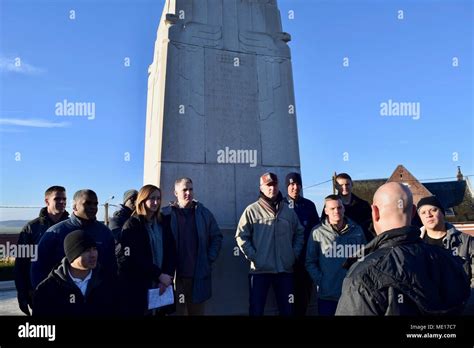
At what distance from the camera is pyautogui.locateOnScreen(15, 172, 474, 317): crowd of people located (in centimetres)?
336

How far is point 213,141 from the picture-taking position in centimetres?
620

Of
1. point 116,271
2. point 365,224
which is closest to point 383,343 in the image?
point 365,224

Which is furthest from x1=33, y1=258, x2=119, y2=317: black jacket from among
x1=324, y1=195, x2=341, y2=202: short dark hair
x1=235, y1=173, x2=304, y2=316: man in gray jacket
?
x1=324, y1=195, x2=341, y2=202: short dark hair

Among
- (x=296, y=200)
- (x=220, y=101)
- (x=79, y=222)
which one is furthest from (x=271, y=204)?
(x=79, y=222)

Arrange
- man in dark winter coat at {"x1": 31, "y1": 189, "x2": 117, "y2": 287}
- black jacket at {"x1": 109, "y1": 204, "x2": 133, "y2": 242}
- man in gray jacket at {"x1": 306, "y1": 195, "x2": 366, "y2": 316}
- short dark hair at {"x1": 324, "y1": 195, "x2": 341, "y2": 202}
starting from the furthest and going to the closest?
black jacket at {"x1": 109, "y1": 204, "x2": 133, "y2": 242} < short dark hair at {"x1": 324, "y1": 195, "x2": 341, "y2": 202} < man in gray jacket at {"x1": 306, "y1": 195, "x2": 366, "y2": 316} < man in dark winter coat at {"x1": 31, "y1": 189, "x2": 117, "y2": 287}

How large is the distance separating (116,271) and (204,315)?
1.45m

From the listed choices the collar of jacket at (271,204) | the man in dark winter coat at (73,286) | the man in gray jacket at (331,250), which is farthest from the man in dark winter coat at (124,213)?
the man in gray jacket at (331,250)

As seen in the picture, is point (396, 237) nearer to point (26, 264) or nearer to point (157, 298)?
point (157, 298)

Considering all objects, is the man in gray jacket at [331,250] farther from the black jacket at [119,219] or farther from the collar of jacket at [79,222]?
the collar of jacket at [79,222]

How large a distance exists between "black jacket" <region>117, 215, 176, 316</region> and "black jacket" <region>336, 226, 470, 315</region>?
8.79 ft

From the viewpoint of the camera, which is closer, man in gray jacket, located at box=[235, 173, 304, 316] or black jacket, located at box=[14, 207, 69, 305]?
black jacket, located at box=[14, 207, 69, 305]

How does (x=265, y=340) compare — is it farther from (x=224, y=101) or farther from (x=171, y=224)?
(x=224, y=101)

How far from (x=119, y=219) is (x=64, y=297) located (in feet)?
5.92

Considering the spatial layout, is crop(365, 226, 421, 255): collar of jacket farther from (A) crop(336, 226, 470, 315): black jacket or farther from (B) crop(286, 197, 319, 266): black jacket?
(B) crop(286, 197, 319, 266): black jacket
